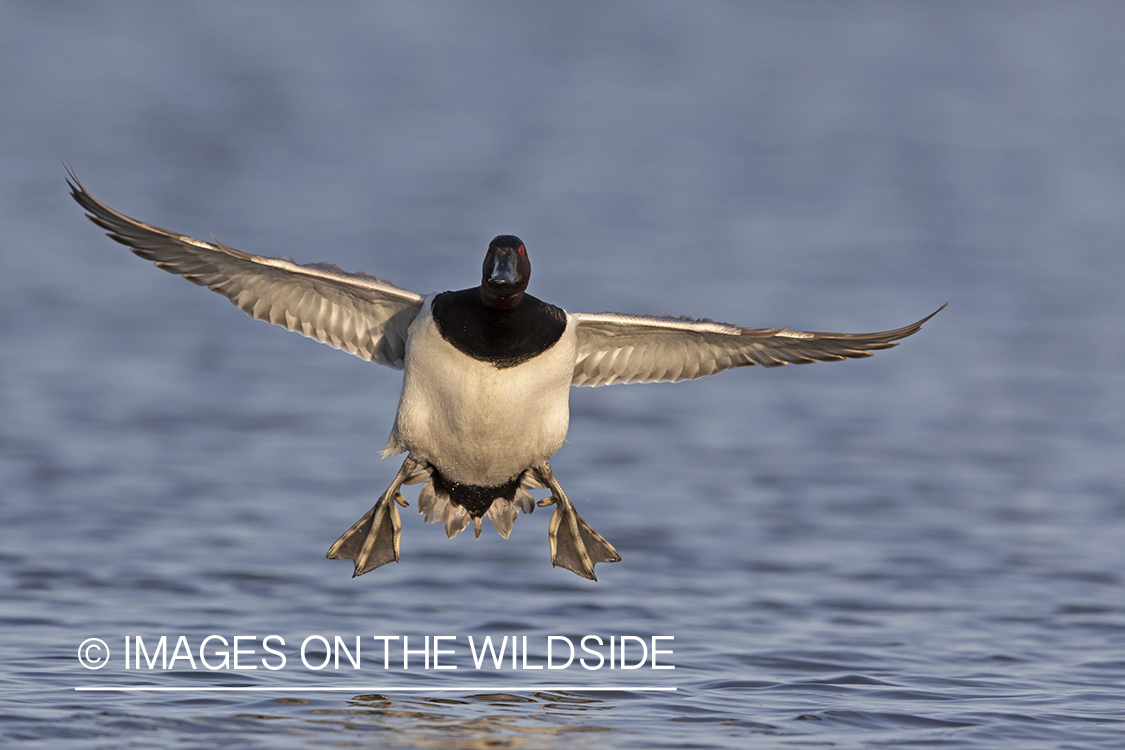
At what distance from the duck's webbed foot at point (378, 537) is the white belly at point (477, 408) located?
1.15 ft

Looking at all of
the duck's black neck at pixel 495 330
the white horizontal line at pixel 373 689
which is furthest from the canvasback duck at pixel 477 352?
the white horizontal line at pixel 373 689

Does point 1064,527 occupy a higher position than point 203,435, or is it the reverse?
point 203,435

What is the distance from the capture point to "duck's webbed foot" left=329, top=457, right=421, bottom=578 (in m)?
9.10

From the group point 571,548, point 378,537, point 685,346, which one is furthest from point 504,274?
point 571,548

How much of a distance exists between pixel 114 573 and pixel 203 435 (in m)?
4.63

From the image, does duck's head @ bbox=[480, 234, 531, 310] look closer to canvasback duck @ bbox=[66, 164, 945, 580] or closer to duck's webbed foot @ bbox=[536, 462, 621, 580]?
canvasback duck @ bbox=[66, 164, 945, 580]

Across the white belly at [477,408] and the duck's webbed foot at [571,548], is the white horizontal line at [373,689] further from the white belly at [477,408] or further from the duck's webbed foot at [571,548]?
the white belly at [477,408]

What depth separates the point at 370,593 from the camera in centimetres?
1109

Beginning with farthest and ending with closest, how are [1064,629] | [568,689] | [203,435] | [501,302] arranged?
[203,435]
[1064,629]
[568,689]
[501,302]

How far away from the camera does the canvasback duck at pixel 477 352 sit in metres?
8.34

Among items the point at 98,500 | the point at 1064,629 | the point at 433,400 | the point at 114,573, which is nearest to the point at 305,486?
the point at 98,500

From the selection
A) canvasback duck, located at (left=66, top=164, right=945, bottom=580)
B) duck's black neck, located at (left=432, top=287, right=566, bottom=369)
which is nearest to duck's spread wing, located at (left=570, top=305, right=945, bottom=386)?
canvasback duck, located at (left=66, top=164, right=945, bottom=580)

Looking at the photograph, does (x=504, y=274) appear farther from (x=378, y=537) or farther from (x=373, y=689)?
(x=373, y=689)

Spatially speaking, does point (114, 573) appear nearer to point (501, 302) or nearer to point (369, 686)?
point (369, 686)
